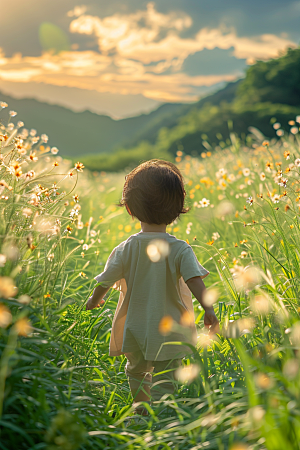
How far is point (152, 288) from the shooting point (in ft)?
6.90

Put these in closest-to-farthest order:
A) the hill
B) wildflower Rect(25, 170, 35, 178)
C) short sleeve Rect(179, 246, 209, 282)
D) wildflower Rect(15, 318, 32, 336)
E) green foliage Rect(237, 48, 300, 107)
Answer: wildflower Rect(15, 318, 32, 336) < short sleeve Rect(179, 246, 209, 282) < wildflower Rect(25, 170, 35, 178) < the hill < green foliage Rect(237, 48, 300, 107)

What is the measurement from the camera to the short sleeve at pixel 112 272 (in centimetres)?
216

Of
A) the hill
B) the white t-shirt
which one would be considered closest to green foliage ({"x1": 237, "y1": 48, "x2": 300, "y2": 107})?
the hill

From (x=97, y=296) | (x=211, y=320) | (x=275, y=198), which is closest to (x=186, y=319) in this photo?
(x=211, y=320)

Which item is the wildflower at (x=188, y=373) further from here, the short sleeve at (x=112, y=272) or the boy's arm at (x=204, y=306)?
the short sleeve at (x=112, y=272)

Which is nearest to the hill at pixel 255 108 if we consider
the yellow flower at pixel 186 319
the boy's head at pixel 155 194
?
the boy's head at pixel 155 194

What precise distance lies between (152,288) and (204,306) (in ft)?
1.03

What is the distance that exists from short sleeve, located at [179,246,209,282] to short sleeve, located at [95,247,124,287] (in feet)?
1.22

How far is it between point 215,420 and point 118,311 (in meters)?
1.10

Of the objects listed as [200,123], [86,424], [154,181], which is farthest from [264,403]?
[200,123]

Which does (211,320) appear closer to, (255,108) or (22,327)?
(22,327)

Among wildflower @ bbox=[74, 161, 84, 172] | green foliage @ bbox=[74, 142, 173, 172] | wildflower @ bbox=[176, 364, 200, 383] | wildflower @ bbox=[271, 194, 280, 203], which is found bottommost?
wildflower @ bbox=[176, 364, 200, 383]

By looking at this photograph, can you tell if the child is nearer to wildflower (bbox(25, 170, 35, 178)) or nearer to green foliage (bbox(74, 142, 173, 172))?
wildflower (bbox(25, 170, 35, 178))

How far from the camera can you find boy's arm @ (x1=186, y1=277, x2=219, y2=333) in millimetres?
1959
